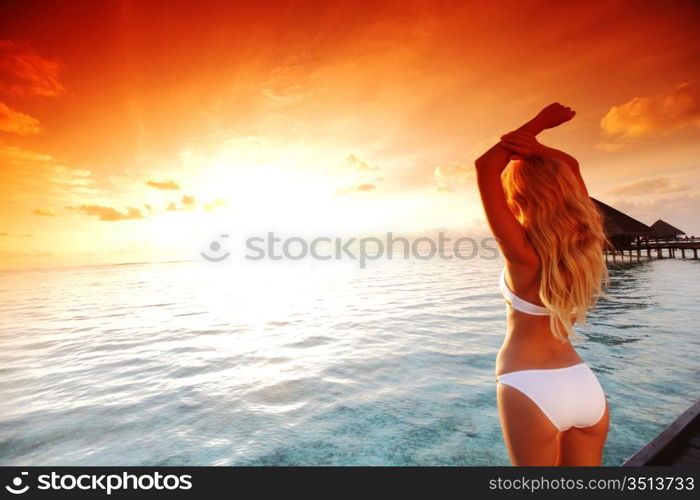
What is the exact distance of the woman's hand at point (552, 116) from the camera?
6.14 ft

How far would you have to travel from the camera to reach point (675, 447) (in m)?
3.54

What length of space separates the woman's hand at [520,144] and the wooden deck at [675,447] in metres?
3.13

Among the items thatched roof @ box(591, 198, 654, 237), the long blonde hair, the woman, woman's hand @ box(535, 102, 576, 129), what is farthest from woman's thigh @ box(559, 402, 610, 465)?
thatched roof @ box(591, 198, 654, 237)

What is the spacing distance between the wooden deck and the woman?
208 centimetres

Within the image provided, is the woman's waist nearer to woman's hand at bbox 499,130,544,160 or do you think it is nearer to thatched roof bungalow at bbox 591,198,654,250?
woman's hand at bbox 499,130,544,160

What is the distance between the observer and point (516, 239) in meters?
1.72

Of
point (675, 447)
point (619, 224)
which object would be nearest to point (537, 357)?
point (675, 447)

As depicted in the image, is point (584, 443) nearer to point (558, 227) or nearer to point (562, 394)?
point (562, 394)

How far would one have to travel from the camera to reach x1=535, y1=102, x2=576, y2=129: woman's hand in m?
1.87

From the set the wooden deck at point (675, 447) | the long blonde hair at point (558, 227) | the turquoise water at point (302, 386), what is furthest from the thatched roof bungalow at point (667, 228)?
the long blonde hair at point (558, 227)

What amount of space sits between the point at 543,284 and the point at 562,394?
586 mm

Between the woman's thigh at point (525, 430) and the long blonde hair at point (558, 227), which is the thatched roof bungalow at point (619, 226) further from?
the woman's thigh at point (525, 430)

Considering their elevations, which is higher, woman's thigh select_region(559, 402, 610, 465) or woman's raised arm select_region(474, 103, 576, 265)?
woman's raised arm select_region(474, 103, 576, 265)
